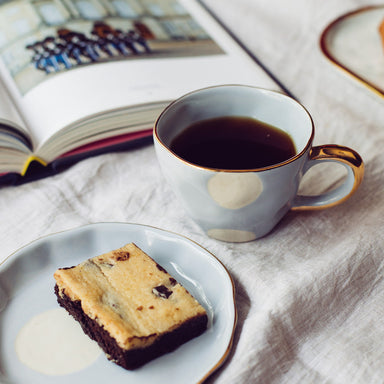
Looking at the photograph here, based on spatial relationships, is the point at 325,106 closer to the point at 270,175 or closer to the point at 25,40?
the point at 270,175

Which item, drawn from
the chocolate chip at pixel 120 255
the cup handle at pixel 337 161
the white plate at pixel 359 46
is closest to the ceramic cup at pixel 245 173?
the cup handle at pixel 337 161

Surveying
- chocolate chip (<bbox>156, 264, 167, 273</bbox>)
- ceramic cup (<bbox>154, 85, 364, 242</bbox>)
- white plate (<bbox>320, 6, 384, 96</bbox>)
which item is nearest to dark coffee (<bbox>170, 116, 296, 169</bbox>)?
ceramic cup (<bbox>154, 85, 364, 242</bbox>)

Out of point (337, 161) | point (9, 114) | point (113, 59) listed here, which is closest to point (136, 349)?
point (337, 161)

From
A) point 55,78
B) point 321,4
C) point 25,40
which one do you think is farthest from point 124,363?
point 321,4

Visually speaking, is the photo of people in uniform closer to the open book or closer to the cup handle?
the open book

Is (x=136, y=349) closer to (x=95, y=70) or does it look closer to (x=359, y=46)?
(x=95, y=70)

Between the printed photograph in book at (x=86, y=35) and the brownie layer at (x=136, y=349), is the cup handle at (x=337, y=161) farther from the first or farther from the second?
the printed photograph in book at (x=86, y=35)
